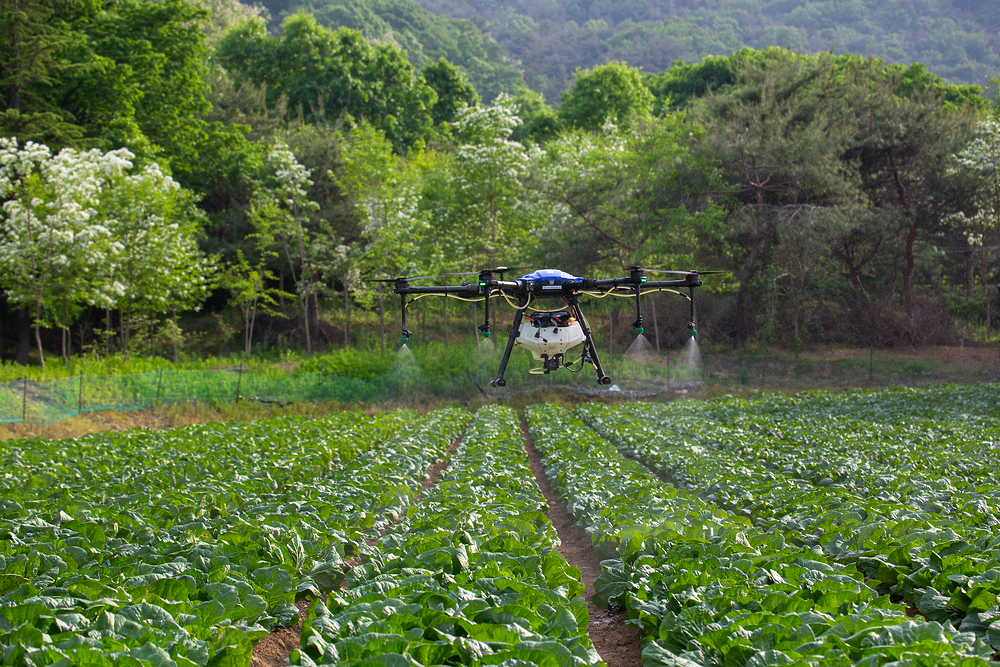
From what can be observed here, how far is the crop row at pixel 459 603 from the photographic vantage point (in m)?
3.38

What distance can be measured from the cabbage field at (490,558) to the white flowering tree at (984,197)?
2589 centimetres

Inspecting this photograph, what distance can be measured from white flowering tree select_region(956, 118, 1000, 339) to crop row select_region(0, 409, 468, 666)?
108 ft

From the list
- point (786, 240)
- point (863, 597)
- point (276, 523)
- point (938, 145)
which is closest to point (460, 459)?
point (276, 523)

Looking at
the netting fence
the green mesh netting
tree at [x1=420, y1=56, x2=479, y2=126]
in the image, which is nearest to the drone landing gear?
the green mesh netting

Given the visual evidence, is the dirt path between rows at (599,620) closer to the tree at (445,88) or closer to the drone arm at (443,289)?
the drone arm at (443,289)

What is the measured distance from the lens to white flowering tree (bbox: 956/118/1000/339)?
30641 millimetres

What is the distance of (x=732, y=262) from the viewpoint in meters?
34.9

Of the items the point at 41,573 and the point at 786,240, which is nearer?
the point at 41,573

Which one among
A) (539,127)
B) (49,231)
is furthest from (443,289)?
(539,127)

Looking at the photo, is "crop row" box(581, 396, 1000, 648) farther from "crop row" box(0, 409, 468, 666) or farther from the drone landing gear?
"crop row" box(0, 409, 468, 666)

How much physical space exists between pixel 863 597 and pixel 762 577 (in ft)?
2.09

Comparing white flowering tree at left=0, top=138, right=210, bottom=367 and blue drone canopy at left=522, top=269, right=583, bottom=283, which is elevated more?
white flowering tree at left=0, top=138, right=210, bottom=367

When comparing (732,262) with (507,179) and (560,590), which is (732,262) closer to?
(507,179)

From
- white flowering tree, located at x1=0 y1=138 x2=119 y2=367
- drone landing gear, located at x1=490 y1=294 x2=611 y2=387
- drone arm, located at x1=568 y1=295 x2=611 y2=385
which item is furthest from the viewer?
white flowering tree, located at x1=0 y1=138 x2=119 y2=367
